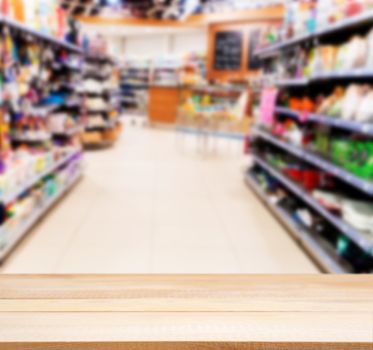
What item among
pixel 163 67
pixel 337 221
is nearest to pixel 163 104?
pixel 163 67

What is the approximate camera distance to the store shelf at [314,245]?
8.28 ft

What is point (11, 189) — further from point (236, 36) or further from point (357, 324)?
point (236, 36)

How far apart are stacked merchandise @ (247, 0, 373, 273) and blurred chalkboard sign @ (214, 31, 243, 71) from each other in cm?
677

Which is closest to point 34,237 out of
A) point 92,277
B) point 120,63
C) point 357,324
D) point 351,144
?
point 92,277

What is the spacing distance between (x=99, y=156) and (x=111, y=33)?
12.4 meters

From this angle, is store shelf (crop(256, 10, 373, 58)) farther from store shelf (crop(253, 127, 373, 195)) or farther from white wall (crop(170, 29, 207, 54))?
white wall (crop(170, 29, 207, 54))

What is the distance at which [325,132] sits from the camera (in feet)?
10.9

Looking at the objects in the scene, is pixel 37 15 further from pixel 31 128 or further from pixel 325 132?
pixel 325 132

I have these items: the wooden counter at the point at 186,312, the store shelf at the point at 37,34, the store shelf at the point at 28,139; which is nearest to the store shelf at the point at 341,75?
the wooden counter at the point at 186,312

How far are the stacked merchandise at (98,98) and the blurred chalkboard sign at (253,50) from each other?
189 inches

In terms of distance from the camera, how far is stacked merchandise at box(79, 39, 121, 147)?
23.3 feet

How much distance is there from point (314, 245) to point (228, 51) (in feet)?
31.2

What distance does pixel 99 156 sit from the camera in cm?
680

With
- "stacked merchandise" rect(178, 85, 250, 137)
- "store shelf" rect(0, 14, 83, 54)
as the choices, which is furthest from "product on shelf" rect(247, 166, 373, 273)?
"stacked merchandise" rect(178, 85, 250, 137)
